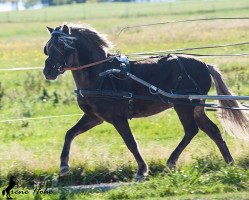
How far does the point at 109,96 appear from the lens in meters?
10.5

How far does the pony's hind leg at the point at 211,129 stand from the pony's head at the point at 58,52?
1.99 metres

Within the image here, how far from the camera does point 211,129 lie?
433 inches

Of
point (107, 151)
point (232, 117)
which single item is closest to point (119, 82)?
point (107, 151)

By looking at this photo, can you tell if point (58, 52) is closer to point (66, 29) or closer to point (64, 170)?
point (66, 29)

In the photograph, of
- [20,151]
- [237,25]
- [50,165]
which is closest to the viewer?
[50,165]

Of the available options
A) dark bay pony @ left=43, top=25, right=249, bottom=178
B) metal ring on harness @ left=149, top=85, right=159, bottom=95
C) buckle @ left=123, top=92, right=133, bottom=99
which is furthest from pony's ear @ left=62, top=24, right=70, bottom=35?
metal ring on harness @ left=149, top=85, right=159, bottom=95

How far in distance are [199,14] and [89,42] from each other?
48.0 m

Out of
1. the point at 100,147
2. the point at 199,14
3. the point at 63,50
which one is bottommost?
the point at 199,14

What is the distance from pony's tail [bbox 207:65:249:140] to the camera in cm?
1110

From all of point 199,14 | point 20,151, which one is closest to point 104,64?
point 20,151

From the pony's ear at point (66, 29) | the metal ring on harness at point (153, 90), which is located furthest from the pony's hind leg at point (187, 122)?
the pony's ear at point (66, 29)

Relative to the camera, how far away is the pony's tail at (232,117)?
11102 mm

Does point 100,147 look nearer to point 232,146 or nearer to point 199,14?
point 232,146

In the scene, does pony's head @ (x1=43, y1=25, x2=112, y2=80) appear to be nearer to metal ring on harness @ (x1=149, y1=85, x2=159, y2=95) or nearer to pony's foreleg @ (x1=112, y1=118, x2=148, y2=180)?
metal ring on harness @ (x1=149, y1=85, x2=159, y2=95)
